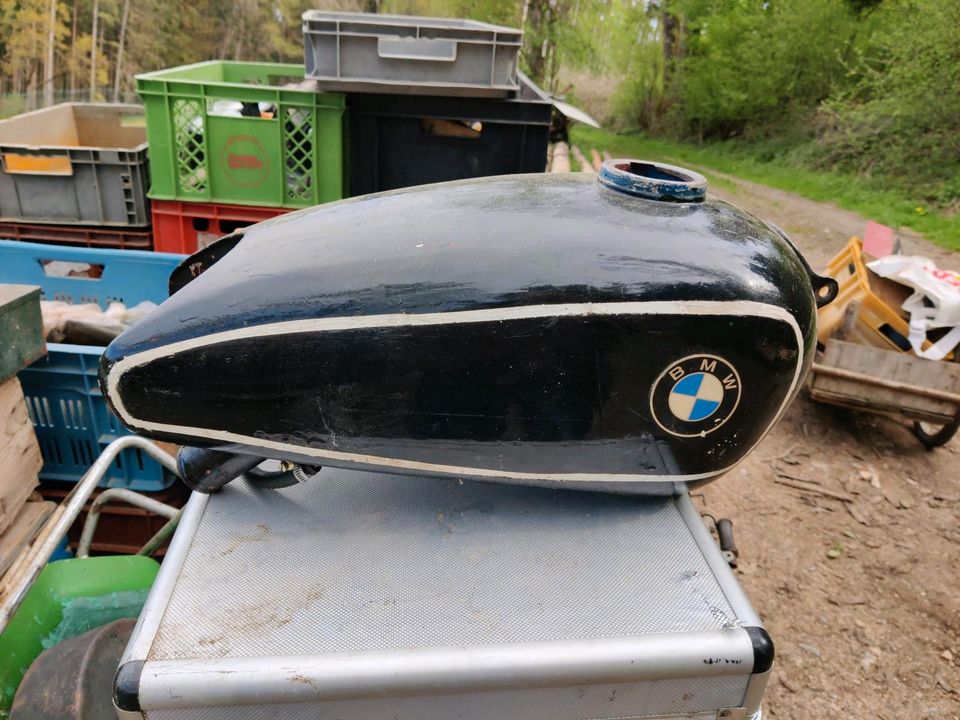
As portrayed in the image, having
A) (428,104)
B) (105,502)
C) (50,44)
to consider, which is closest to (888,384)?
(428,104)

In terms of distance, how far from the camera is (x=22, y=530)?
2.24 m

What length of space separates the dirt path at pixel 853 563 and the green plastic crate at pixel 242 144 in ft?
8.93

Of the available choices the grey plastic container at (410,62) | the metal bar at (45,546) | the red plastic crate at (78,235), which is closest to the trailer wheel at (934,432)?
the grey plastic container at (410,62)

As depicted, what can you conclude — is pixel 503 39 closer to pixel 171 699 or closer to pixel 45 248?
pixel 45 248

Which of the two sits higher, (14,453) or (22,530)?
(14,453)

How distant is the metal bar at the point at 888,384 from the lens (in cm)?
400

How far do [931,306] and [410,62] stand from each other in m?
3.31

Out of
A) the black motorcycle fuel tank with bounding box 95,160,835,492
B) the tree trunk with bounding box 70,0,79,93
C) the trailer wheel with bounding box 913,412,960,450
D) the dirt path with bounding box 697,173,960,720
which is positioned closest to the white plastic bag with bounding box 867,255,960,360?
the trailer wheel with bounding box 913,412,960,450

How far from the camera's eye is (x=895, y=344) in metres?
4.35

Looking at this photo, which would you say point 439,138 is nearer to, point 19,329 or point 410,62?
point 410,62

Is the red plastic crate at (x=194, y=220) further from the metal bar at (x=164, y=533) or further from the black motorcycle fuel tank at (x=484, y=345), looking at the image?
the black motorcycle fuel tank at (x=484, y=345)

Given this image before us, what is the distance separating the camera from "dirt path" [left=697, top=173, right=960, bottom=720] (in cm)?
270

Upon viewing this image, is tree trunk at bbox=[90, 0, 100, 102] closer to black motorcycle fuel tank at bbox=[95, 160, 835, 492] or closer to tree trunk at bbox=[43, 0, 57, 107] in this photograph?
tree trunk at bbox=[43, 0, 57, 107]

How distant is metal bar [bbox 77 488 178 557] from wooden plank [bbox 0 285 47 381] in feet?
1.50
